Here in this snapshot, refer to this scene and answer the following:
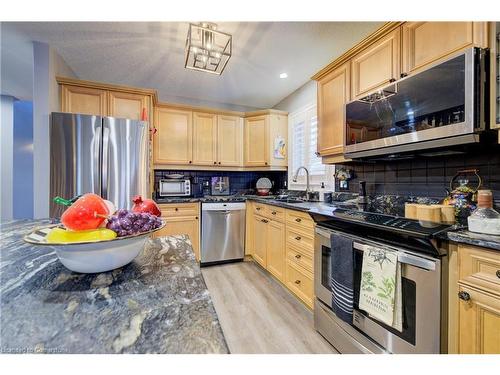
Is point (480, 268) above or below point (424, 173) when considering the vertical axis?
below

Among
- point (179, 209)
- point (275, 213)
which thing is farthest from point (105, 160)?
point (275, 213)

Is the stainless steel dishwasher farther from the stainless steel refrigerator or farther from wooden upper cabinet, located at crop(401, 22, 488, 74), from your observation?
wooden upper cabinet, located at crop(401, 22, 488, 74)

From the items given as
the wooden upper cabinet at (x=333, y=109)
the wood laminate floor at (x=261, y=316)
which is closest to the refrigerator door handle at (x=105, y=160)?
the wood laminate floor at (x=261, y=316)

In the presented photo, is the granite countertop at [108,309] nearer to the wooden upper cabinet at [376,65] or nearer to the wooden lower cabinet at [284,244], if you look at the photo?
the wooden lower cabinet at [284,244]

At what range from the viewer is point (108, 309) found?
1.48 feet

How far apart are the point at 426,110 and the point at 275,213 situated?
157 centimetres

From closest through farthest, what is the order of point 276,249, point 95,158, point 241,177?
point 95,158 < point 276,249 < point 241,177

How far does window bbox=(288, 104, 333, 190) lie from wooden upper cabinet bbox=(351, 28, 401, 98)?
34.1 inches

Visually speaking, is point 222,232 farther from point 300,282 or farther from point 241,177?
point 300,282

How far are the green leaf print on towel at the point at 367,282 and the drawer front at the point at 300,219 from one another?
0.62 m

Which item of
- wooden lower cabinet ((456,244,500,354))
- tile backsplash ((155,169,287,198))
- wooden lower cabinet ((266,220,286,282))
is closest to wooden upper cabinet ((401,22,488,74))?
wooden lower cabinet ((456,244,500,354))
